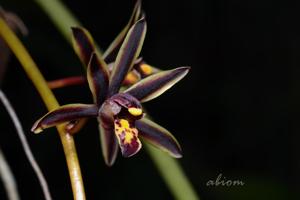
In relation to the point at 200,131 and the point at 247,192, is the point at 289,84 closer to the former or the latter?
the point at 200,131

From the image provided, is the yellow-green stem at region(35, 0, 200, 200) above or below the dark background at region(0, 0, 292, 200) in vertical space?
above

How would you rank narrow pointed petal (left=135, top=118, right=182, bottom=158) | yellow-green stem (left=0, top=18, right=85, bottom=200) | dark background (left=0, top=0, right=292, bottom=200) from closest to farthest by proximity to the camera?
yellow-green stem (left=0, top=18, right=85, bottom=200) < narrow pointed petal (left=135, top=118, right=182, bottom=158) < dark background (left=0, top=0, right=292, bottom=200)

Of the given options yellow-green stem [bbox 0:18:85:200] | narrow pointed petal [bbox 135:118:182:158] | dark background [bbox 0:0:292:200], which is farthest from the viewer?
dark background [bbox 0:0:292:200]

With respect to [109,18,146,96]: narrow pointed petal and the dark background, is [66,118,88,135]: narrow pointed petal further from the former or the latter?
the dark background

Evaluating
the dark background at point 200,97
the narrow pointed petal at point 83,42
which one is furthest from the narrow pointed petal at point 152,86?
the dark background at point 200,97

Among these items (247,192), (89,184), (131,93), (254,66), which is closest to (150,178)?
(89,184)

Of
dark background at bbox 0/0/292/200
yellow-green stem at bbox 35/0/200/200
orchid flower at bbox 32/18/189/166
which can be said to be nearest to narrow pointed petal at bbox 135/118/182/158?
orchid flower at bbox 32/18/189/166

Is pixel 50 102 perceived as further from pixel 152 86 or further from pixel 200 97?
pixel 200 97

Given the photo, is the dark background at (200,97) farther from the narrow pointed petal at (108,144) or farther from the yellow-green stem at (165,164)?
the narrow pointed petal at (108,144)
